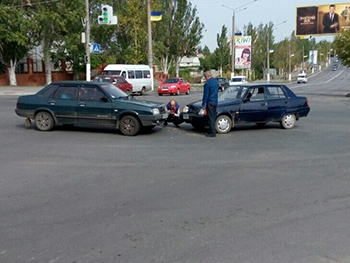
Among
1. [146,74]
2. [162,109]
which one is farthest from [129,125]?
[146,74]

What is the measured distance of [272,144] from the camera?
31.5 ft

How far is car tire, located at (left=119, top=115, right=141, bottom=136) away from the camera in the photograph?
1055cm

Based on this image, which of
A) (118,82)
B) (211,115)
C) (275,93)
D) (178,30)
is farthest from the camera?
(178,30)

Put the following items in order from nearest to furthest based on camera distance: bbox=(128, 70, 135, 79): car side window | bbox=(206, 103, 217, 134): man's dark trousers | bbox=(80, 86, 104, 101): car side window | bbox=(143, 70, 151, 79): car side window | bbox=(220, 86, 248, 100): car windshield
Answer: bbox=(206, 103, 217, 134): man's dark trousers, bbox=(80, 86, 104, 101): car side window, bbox=(220, 86, 248, 100): car windshield, bbox=(128, 70, 135, 79): car side window, bbox=(143, 70, 151, 79): car side window

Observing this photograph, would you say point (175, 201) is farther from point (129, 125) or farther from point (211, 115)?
point (129, 125)

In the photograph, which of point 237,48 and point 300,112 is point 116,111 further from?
point 237,48

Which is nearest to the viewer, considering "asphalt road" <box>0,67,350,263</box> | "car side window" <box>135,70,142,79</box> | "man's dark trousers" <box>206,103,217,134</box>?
"asphalt road" <box>0,67,350,263</box>

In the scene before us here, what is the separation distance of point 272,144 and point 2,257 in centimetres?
733

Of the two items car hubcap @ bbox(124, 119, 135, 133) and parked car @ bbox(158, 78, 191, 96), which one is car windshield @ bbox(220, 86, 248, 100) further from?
parked car @ bbox(158, 78, 191, 96)

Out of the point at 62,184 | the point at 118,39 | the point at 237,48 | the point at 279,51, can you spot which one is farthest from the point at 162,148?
the point at 279,51

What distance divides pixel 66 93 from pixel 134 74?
1992 cm

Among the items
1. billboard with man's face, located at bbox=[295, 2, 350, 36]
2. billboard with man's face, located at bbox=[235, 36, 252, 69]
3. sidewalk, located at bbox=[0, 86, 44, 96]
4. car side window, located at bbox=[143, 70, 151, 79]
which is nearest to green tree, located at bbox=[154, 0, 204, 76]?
billboard with man's face, located at bbox=[235, 36, 252, 69]

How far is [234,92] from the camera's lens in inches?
463

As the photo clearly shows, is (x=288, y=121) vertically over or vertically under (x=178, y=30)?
under
